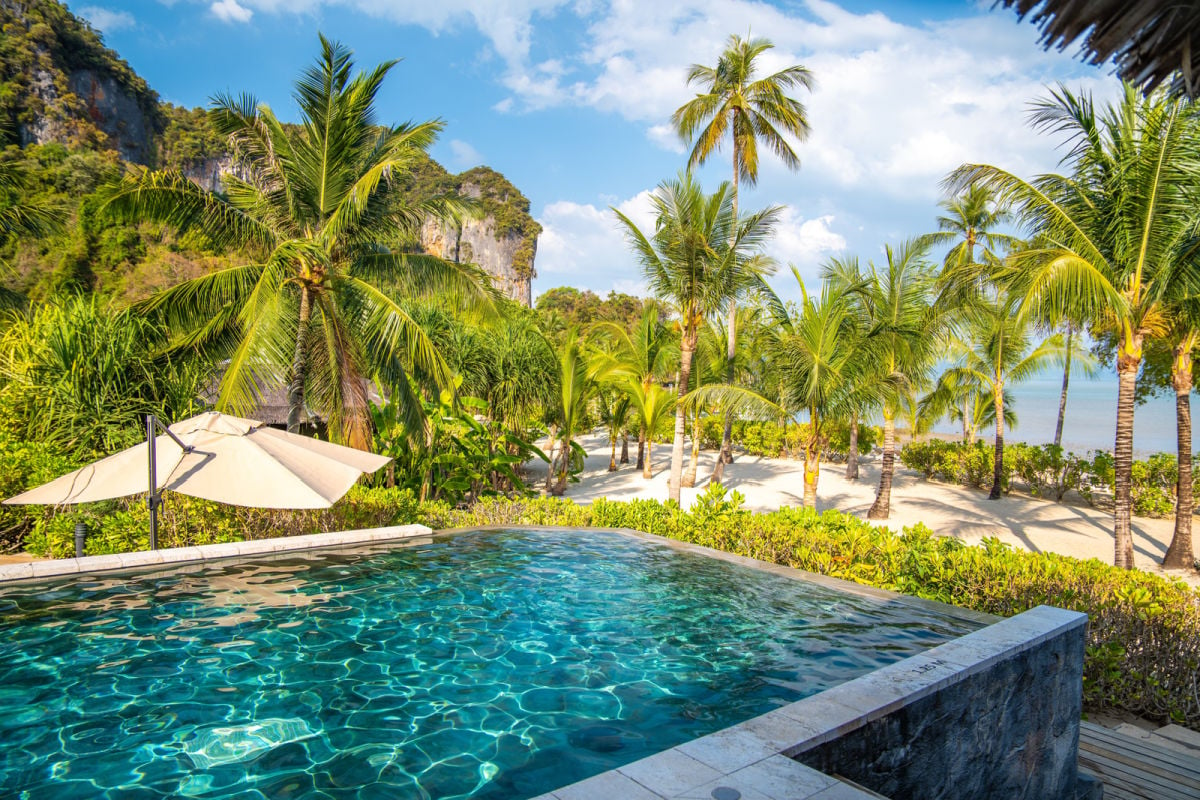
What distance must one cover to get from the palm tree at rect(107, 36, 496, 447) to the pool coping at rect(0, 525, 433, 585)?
8.37 feet

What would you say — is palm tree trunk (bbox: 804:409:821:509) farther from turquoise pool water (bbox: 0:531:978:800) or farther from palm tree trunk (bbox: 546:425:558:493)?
palm tree trunk (bbox: 546:425:558:493)

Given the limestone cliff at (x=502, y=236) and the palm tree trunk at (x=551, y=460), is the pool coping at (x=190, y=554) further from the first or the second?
the limestone cliff at (x=502, y=236)

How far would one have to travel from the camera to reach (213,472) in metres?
7.13

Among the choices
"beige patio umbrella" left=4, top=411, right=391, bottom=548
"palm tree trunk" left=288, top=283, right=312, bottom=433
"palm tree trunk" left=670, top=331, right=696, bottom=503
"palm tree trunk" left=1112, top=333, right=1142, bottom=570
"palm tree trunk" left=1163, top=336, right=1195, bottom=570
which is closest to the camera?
"beige patio umbrella" left=4, top=411, right=391, bottom=548

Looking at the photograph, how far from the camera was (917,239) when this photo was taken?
14.5m

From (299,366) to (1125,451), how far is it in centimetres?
1344

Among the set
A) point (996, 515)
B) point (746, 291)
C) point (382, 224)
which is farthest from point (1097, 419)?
point (382, 224)

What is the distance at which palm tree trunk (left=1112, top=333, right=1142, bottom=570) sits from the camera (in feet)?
33.6

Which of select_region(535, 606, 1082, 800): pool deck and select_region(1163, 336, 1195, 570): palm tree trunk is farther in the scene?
select_region(1163, 336, 1195, 570): palm tree trunk

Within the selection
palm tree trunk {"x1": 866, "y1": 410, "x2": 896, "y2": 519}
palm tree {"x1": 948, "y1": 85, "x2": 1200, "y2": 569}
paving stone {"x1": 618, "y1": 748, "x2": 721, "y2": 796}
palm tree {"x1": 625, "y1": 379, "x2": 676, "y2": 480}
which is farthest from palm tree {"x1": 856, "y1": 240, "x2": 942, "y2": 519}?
paving stone {"x1": 618, "y1": 748, "x2": 721, "y2": 796}

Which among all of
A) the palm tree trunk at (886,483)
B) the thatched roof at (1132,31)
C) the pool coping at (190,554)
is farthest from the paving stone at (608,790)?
the palm tree trunk at (886,483)

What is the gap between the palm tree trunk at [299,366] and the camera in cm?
1080

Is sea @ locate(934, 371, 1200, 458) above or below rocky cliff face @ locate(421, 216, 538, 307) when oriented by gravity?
below

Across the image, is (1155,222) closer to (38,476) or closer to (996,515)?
(996,515)
